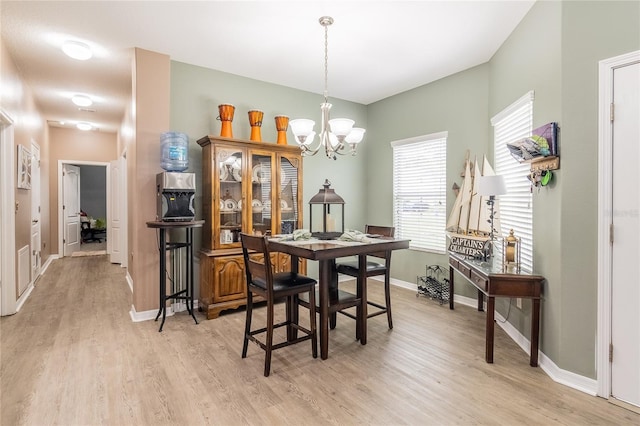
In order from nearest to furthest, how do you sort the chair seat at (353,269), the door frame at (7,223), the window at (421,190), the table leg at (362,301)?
the table leg at (362,301) → the chair seat at (353,269) → the door frame at (7,223) → the window at (421,190)

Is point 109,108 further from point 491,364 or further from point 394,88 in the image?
point 491,364

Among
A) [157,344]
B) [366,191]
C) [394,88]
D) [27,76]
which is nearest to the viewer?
[157,344]

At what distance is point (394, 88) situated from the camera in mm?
4867

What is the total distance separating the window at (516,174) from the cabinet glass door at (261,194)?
2571 millimetres

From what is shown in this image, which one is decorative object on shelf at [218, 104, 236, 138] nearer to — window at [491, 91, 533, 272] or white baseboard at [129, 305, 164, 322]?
white baseboard at [129, 305, 164, 322]

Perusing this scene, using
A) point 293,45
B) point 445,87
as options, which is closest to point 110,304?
point 293,45

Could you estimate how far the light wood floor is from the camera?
1985 millimetres

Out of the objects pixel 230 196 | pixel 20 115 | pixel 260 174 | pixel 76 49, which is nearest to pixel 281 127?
pixel 260 174

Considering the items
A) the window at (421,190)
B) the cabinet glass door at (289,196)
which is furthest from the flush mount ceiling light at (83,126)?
the window at (421,190)

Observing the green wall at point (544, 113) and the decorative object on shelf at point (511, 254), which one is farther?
the decorative object on shelf at point (511, 254)

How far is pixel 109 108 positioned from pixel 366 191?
4590 mm

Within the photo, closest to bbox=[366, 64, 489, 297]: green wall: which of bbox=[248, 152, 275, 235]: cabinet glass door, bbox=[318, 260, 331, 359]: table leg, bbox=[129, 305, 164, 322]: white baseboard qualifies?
bbox=[248, 152, 275, 235]: cabinet glass door

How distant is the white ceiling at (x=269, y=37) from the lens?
2.87 meters

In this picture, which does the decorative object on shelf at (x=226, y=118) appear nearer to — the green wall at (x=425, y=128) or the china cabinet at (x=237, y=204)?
the china cabinet at (x=237, y=204)
